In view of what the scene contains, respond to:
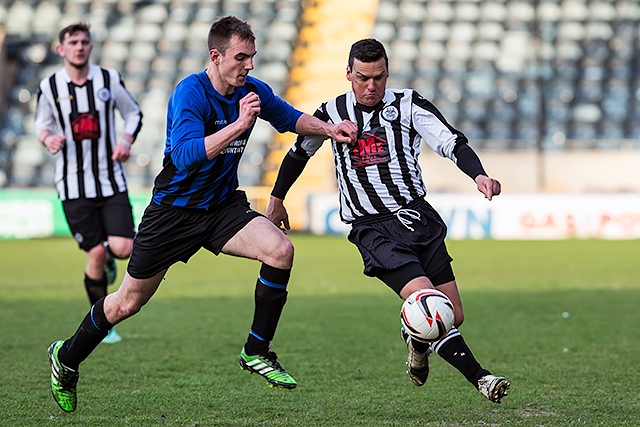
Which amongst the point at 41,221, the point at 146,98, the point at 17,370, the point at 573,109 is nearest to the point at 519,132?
the point at 573,109

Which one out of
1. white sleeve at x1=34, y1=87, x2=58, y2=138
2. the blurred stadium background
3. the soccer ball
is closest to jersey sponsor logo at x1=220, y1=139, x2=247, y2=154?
the soccer ball

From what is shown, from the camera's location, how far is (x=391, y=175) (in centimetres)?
495

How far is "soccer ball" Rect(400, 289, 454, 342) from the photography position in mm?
4438

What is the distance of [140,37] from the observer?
24.9m

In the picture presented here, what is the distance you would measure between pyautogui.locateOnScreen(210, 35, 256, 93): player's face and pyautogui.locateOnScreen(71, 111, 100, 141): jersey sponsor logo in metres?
2.85

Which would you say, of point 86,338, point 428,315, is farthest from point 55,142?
point 428,315

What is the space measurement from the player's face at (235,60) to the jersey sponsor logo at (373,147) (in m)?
0.70

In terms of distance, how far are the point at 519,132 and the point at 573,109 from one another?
1.59 meters

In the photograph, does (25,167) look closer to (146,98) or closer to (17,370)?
(146,98)

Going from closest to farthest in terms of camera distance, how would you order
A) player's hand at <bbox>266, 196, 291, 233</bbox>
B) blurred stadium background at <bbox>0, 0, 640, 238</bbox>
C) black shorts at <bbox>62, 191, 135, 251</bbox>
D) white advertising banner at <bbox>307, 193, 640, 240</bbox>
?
player's hand at <bbox>266, 196, 291, 233</bbox>
black shorts at <bbox>62, 191, 135, 251</bbox>
white advertising banner at <bbox>307, 193, 640, 240</bbox>
blurred stadium background at <bbox>0, 0, 640, 238</bbox>

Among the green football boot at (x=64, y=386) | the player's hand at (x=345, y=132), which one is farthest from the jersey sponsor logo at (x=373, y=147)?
the green football boot at (x=64, y=386)

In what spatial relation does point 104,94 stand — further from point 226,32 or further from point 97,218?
point 226,32

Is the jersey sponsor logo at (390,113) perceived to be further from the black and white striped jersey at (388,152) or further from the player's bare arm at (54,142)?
the player's bare arm at (54,142)

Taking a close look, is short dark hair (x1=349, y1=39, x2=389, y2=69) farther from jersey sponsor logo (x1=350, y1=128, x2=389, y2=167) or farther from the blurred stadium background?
the blurred stadium background
